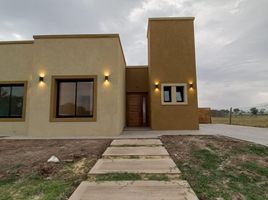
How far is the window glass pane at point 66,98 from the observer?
23.5ft

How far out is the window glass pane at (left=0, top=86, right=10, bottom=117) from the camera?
7.72 meters

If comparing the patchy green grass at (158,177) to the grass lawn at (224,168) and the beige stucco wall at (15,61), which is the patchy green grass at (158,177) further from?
the beige stucco wall at (15,61)

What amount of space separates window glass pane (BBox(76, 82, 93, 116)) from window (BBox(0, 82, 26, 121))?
2.75m

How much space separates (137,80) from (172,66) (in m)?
2.80

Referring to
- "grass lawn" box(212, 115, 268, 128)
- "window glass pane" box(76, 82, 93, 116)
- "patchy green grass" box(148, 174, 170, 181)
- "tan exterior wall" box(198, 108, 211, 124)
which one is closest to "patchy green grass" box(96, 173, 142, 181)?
"patchy green grass" box(148, 174, 170, 181)

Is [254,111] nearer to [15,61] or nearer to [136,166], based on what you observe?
[136,166]

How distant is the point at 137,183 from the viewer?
8.11 feet

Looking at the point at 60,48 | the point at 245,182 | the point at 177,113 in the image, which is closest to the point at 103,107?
the point at 60,48

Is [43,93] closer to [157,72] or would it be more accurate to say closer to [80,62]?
[80,62]

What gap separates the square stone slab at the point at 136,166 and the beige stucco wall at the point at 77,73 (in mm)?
3408

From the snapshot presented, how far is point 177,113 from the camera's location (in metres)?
8.70

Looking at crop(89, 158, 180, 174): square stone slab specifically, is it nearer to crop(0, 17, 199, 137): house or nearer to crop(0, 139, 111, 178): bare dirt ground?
crop(0, 139, 111, 178): bare dirt ground

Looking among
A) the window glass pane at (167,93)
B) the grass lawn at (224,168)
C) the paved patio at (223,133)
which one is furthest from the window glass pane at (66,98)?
the window glass pane at (167,93)

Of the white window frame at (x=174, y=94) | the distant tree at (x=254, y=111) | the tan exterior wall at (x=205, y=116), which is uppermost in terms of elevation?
the white window frame at (x=174, y=94)
